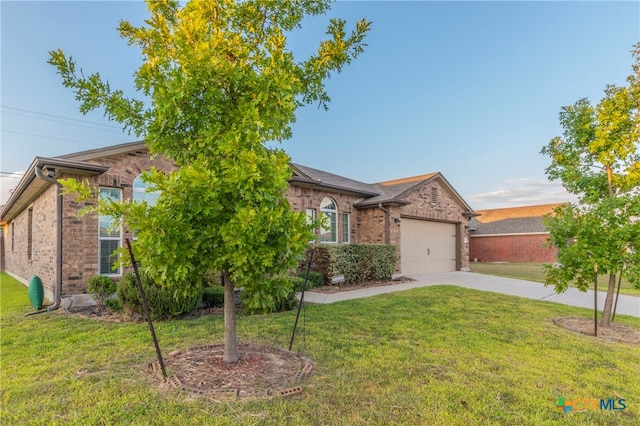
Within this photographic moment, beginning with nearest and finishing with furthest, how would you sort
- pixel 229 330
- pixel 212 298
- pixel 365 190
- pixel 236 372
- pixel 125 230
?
pixel 236 372, pixel 229 330, pixel 212 298, pixel 125 230, pixel 365 190

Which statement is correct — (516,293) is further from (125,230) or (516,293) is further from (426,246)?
(125,230)

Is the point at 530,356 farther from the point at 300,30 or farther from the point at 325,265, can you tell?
the point at 325,265

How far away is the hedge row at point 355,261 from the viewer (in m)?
10.6

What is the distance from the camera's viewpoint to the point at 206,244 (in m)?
3.41

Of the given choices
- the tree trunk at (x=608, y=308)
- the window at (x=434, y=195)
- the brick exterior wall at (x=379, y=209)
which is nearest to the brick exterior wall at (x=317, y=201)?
the brick exterior wall at (x=379, y=209)

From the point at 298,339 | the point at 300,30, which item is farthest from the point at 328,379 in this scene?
the point at 300,30

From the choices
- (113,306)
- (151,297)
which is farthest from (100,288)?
(151,297)

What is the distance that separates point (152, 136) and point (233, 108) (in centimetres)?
92

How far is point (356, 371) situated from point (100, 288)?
5.94 meters

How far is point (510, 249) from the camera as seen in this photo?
26.6 m

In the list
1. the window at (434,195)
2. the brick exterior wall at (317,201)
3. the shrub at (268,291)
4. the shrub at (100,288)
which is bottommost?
the shrub at (100,288)

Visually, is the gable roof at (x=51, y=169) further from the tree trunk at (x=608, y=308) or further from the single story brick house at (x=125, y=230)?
the tree trunk at (x=608, y=308)

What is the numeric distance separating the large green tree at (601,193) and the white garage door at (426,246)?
7518mm

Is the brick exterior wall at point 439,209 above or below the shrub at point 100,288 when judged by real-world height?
above
